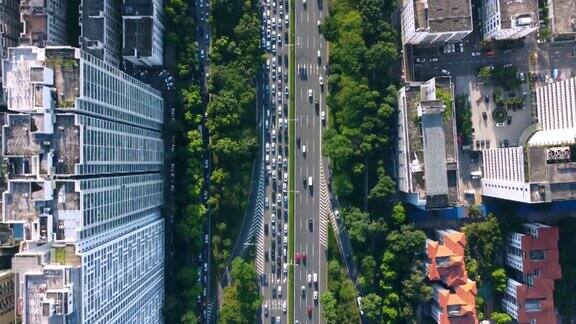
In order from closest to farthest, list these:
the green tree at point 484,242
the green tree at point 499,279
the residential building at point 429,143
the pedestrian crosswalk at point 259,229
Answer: the residential building at point 429,143
the green tree at point 484,242
the green tree at point 499,279
the pedestrian crosswalk at point 259,229

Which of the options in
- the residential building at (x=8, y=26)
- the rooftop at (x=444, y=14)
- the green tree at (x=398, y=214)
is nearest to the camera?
the rooftop at (x=444, y=14)

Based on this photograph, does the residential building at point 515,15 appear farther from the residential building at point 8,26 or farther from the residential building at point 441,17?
the residential building at point 8,26

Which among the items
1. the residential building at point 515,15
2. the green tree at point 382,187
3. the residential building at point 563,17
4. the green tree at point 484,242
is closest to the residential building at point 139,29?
the green tree at point 382,187

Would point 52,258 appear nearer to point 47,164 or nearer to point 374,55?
point 47,164

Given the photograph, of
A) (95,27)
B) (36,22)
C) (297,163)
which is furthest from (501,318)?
(36,22)

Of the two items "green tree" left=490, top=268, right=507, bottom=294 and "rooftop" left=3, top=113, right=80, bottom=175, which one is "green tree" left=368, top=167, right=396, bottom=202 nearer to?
"green tree" left=490, top=268, right=507, bottom=294

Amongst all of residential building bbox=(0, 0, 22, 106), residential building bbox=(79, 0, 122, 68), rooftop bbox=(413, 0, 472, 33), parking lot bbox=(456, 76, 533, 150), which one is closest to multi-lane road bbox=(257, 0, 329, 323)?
rooftop bbox=(413, 0, 472, 33)
